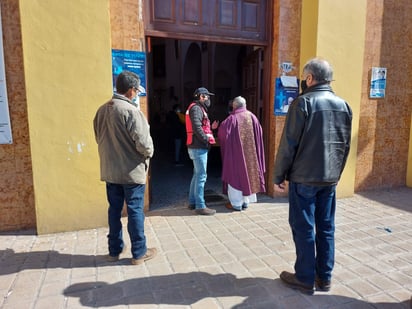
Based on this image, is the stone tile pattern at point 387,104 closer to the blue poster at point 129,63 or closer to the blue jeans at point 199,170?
the blue jeans at point 199,170

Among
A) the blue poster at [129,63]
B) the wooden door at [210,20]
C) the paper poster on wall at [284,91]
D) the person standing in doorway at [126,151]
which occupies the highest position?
the wooden door at [210,20]

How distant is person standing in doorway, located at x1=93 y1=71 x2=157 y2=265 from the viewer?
2.82 metres

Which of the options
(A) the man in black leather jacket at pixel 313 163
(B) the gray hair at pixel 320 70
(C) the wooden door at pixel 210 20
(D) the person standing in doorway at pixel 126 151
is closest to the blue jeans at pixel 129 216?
(D) the person standing in doorway at pixel 126 151

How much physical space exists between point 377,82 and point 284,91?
6.23 ft

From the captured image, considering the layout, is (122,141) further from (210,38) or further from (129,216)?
(210,38)

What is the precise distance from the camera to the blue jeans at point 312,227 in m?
2.50

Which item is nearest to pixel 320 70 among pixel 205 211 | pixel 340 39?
pixel 205 211

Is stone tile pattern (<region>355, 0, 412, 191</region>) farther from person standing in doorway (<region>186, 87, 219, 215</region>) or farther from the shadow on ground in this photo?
the shadow on ground

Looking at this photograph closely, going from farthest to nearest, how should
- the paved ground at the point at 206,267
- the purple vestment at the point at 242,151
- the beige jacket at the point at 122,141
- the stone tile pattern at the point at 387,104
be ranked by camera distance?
the stone tile pattern at the point at 387,104 < the purple vestment at the point at 242,151 < the beige jacket at the point at 122,141 < the paved ground at the point at 206,267

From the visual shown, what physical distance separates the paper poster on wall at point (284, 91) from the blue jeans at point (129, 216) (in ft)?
9.56

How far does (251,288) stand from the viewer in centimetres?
265

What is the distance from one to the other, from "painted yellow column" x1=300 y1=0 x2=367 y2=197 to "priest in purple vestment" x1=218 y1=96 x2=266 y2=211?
57.6 inches

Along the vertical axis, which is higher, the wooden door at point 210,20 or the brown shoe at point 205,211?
the wooden door at point 210,20

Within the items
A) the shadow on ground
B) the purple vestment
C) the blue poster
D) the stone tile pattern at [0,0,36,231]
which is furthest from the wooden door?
the shadow on ground
